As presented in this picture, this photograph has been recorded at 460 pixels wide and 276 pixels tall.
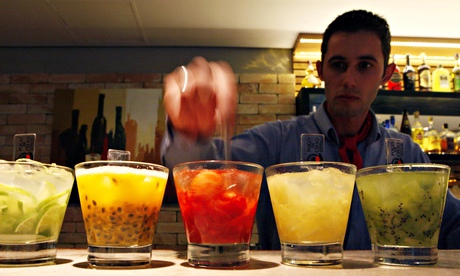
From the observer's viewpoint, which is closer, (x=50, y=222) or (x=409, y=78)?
(x=50, y=222)

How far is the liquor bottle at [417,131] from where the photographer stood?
3424 millimetres

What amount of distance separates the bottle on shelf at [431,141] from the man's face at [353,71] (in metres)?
1.84

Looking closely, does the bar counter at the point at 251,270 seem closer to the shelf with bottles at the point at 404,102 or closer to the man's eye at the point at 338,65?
the man's eye at the point at 338,65

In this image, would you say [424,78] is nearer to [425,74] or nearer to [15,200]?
[425,74]

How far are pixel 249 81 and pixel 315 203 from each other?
304 centimetres

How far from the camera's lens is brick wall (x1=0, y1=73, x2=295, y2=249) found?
3.64m

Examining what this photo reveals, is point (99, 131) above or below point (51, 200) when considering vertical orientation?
above

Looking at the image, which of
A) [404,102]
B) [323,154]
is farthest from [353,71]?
[404,102]

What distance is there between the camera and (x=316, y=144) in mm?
847

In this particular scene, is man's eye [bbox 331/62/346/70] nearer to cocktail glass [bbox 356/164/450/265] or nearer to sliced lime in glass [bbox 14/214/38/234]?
cocktail glass [bbox 356/164/450/265]

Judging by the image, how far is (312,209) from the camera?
2.45ft

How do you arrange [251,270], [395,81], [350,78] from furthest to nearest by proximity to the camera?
[395,81] → [350,78] → [251,270]

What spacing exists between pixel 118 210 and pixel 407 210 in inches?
21.0

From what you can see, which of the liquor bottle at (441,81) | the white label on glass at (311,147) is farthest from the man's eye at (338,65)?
the liquor bottle at (441,81)
